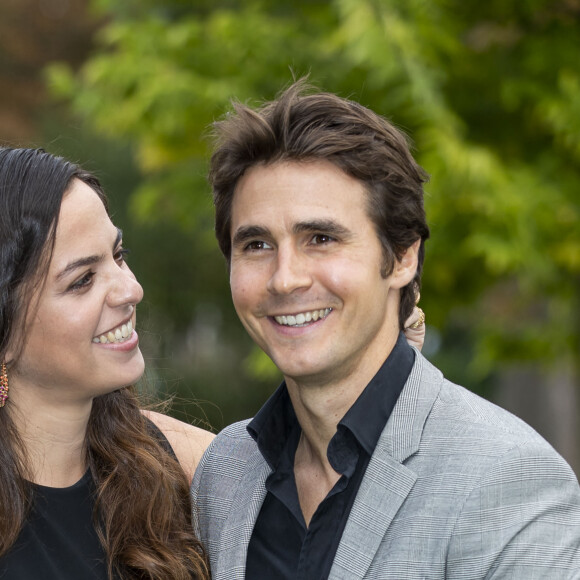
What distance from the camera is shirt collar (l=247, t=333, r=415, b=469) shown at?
2828 mm

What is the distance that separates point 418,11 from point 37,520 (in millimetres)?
4651

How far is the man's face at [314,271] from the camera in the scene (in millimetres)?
2855

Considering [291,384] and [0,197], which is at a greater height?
[0,197]

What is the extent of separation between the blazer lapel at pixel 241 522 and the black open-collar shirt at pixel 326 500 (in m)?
0.03

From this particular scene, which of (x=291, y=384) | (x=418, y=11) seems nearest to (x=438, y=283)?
(x=418, y=11)

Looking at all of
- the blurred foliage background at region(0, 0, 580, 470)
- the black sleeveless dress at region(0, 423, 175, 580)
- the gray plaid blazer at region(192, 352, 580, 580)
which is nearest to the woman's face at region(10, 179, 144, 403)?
the black sleeveless dress at region(0, 423, 175, 580)

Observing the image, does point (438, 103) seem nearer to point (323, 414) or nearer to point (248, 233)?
point (248, 233)

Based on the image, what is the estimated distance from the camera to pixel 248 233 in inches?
115

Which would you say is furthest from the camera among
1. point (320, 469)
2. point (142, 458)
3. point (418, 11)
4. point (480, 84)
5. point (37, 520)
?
point (480, 84)

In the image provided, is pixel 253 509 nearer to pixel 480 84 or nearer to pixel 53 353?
pixel 53 353

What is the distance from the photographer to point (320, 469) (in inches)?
118

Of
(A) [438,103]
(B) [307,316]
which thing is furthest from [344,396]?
(A) [438,103]

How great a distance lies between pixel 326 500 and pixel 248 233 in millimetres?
825

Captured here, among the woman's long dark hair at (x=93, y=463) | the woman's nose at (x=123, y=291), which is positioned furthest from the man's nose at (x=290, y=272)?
the woman's long dark hair at (x=93, y=463)
